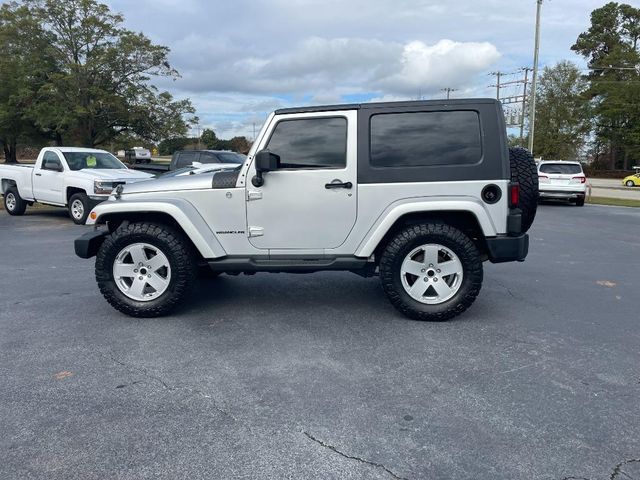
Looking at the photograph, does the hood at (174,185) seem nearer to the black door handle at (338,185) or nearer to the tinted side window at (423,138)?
the black door handle at (338,185)

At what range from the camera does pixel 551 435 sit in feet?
9.37

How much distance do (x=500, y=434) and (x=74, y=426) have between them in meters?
2.50

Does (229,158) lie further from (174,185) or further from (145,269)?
(145,269)

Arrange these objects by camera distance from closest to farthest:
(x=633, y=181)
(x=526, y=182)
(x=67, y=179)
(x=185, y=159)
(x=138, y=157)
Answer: (x=526, y=182) < (x=67, y=179) < (x=185, y=159) < (x=633, y=181) < (x=138, y=157)

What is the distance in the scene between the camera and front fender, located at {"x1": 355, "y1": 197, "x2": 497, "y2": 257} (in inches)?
180

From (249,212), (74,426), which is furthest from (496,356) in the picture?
(74,426)

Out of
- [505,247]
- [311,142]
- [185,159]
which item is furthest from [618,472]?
[185,159]

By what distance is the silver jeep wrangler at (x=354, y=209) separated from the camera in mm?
4625

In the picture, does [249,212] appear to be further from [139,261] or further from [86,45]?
[86,45]

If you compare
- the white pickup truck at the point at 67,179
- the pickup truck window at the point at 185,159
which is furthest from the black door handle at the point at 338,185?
the pickup truck window at the point at 185,159

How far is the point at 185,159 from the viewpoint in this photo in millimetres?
15820

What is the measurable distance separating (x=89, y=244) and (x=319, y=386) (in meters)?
2.95

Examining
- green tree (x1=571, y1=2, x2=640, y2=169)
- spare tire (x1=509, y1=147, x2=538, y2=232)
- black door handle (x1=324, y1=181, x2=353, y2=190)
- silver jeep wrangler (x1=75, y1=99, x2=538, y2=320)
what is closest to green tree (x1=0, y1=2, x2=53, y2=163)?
silver jeep wrangler (x1=75, y1=99, x2=538, y2=320)

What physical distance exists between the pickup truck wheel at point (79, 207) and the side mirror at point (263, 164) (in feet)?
26.4
